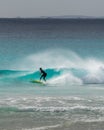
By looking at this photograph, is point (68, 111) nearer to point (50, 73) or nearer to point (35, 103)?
point (35, 103)

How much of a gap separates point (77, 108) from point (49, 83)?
8.67 metres

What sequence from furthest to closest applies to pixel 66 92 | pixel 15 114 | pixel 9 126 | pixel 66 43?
pixel 66 43, pixel 66 92, pixel 15 114, pixel 9 126

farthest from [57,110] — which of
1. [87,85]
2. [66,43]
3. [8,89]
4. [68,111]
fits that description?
[66,43]

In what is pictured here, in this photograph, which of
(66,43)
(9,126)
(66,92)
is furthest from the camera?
(66,43)

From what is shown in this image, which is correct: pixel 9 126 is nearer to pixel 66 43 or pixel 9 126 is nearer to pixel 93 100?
pixel 93 100

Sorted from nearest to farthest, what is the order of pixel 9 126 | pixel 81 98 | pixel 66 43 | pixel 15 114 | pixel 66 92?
pixel 9 126
pixel 15 114
pixel 81 98
pixel 66 92
pixel 66 43

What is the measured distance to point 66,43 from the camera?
8131 centimetres

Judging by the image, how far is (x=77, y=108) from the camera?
57.7 ft

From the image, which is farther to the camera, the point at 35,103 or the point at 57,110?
the point at 35,103

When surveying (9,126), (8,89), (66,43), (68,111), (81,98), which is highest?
(66,43)

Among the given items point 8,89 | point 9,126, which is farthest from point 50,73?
point 9,126

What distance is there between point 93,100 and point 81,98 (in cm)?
64

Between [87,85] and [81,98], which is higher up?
[87,85]

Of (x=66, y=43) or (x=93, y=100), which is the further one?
(x=66, y=43)
